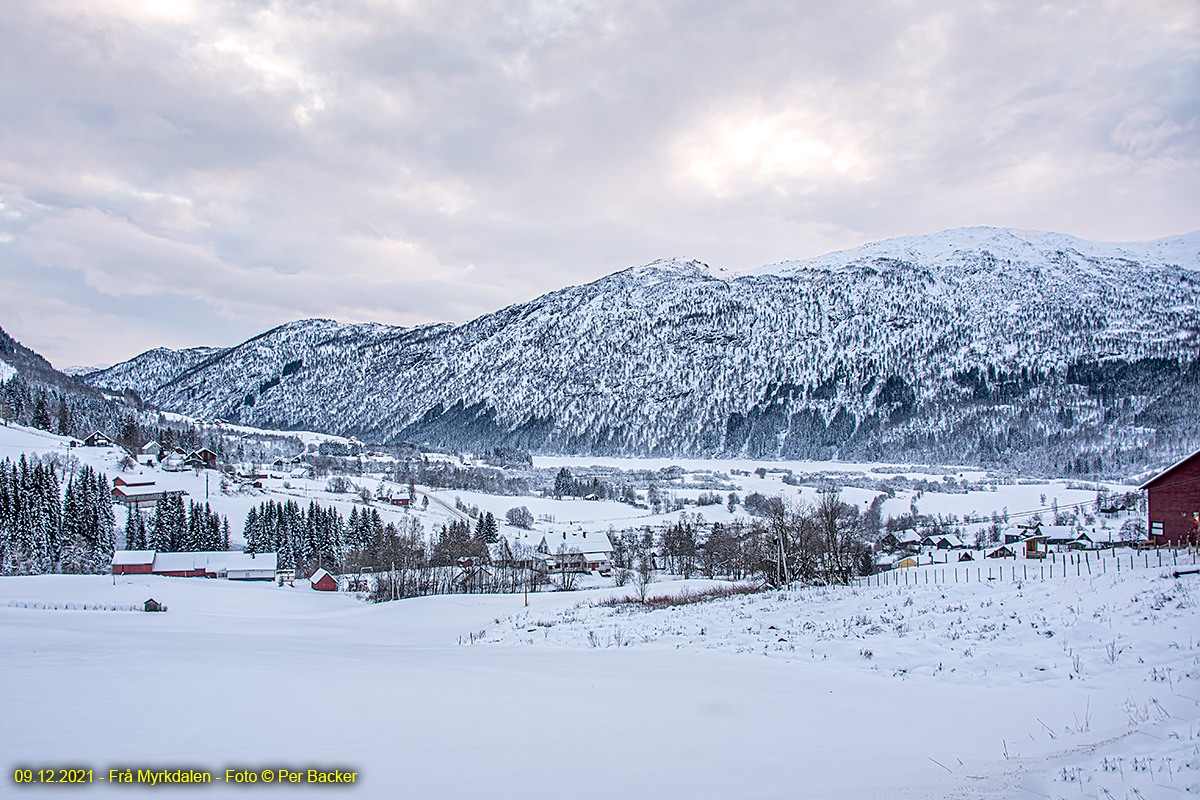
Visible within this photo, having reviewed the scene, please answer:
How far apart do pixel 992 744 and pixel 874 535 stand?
80.3m

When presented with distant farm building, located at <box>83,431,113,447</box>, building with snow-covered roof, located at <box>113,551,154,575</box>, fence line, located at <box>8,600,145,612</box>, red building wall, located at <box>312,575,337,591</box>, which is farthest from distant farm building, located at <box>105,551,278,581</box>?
distant farm building, located at <box>83,431,113,447</box>

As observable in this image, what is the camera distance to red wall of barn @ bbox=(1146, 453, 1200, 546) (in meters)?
31.7

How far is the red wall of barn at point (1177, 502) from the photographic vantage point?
31656 mm

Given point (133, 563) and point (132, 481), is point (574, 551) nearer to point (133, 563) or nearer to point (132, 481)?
point (133, 563)

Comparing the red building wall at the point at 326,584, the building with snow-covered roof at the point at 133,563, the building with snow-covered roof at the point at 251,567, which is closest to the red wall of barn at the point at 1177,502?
the red building wall at the point at 326,584

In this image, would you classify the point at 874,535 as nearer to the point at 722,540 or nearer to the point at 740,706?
the point at 722,540

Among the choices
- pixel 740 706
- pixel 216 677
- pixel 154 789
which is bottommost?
pixel 740 706

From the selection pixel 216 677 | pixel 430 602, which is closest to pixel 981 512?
pixel 430 602

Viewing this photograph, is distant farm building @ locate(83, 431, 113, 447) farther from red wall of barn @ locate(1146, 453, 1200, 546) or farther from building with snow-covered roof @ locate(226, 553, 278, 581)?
red wall of barn @ locate(1146, 453, 1200, 546)

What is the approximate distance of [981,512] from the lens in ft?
368

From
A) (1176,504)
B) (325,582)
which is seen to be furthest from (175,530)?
(1176,504)

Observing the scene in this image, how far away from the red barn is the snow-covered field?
17.1 meters

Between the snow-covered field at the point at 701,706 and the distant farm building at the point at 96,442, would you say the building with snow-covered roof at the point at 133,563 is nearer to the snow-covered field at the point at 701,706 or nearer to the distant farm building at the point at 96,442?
the snow-covered field at the point at 701,706

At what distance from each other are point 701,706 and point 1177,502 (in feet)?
115
